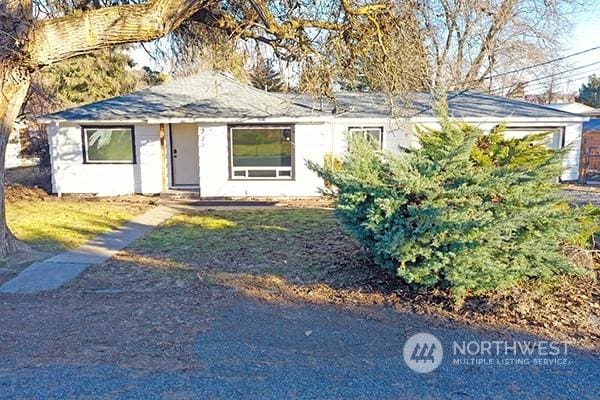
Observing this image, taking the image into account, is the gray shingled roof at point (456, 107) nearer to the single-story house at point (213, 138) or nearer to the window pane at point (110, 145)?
the single-story house at point (213, 138)

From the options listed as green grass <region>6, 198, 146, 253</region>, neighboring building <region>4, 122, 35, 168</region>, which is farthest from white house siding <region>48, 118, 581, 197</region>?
neighboring building <region>4, 122, 35, 168</region>

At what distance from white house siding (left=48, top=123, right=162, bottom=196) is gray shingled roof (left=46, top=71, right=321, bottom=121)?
606mm

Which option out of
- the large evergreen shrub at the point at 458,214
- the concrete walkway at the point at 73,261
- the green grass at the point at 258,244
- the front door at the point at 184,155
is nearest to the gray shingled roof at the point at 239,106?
the front door at the point at 184,155

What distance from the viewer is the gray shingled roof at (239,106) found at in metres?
12.9

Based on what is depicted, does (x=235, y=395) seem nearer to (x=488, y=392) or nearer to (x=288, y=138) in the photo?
(x=488, y=392)

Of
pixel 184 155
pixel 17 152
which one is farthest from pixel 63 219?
pixel 17 152

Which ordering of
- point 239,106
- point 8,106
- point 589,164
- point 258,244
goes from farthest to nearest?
point 589,164 < point 239,106 < point 258,244 < point 8,106

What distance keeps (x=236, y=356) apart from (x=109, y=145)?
39.0 ft

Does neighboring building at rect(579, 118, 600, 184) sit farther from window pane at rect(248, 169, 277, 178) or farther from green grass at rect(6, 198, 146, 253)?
green grass at rect(6, 198, 146, 253)

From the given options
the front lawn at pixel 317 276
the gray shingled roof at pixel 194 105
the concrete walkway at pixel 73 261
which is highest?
the gray shingled roof at pixel 194 105

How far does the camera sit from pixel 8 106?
22.1 feet

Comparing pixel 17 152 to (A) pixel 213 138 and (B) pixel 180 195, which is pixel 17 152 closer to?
(B) pixel 180 195

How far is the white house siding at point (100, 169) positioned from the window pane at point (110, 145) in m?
0.24

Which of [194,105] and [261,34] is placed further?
[194,105]
